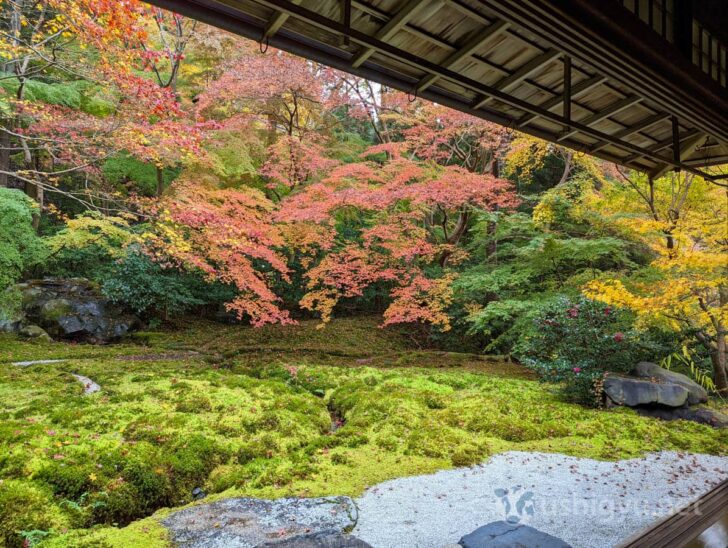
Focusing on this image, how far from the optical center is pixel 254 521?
3076mm

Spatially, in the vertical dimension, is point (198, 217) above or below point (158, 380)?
above

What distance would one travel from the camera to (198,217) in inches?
275

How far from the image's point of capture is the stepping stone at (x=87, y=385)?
550cm

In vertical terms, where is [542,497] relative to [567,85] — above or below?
below

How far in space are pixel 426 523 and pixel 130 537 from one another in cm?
211

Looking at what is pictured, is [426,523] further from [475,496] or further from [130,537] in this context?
[130,537]

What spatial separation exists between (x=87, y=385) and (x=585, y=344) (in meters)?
7.51

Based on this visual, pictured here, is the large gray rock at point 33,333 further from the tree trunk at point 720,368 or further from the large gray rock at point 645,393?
the tree trunk at point 720,368

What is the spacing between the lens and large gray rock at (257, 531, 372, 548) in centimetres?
245

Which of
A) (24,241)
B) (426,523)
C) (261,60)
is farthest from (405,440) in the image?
(261,60)

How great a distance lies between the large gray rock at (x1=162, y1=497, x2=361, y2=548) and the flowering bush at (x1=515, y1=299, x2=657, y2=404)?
4.61m

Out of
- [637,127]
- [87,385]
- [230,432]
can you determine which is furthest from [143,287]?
[637,127]

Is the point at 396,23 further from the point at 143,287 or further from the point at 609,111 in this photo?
the point at 143,287

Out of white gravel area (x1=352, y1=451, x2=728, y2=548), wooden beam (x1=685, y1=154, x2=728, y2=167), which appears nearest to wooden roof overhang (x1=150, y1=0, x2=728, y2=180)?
wooden beam (x1=685, y1=154, x2=728, y2=167)
